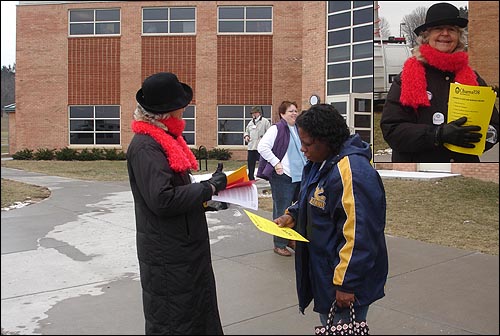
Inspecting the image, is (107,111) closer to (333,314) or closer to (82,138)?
(82,138)

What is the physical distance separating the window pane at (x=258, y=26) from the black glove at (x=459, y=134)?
2010 cm

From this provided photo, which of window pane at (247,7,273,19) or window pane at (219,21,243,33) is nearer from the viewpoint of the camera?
window pane at (247,7,273,19)

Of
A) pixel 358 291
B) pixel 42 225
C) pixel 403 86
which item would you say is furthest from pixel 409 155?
pixel 42 225

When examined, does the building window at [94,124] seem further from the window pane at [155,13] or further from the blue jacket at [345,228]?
the blue jacket at [345,228]

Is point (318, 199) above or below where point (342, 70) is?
below

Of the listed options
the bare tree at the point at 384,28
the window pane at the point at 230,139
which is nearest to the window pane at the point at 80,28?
the window pane at the point at 230,139

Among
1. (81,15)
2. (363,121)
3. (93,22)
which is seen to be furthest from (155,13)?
(363,121)

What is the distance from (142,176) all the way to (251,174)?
837 centimetres

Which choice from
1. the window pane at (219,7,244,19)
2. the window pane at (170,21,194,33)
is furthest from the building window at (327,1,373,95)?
the window pane at (170,21,194,33)

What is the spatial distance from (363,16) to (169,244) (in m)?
2.40

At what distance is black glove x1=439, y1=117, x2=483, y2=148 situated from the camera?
294 cm

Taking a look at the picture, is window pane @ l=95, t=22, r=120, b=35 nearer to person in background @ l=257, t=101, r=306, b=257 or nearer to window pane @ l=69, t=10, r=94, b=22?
window pane @ l=69, t=10, r=94, b=22

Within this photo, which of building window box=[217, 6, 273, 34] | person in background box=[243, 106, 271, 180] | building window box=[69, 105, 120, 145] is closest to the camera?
person in background box=[243, 106, 271, 180]

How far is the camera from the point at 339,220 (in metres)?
2.54
